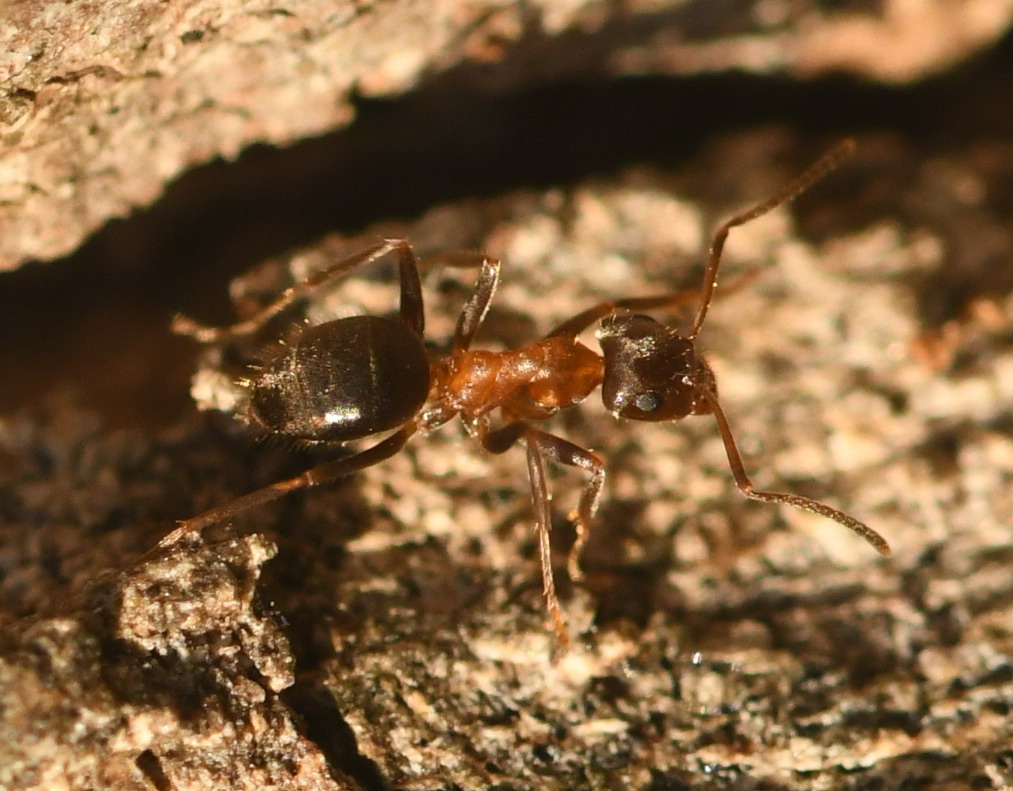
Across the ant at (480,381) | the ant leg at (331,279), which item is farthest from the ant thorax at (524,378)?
the ant leg at (331,279)

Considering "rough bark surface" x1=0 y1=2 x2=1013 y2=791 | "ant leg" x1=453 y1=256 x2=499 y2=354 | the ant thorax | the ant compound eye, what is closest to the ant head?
the ant compound eye

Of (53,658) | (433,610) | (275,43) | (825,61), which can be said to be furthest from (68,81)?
(825,61)

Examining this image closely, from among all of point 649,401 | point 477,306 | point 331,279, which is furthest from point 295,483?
point 649,401

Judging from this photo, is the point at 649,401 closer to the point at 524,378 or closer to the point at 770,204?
the point at 524,378

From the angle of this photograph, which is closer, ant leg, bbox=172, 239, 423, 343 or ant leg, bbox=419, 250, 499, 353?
ant leg, bbox=172, 239, 423, 343

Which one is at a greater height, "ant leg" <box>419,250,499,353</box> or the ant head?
"ant leg" <box>419,250,499,353</box>

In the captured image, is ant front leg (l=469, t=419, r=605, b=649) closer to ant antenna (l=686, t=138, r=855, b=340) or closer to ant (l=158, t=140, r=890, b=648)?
ant (l=158, t=140, r=890, b=648)
